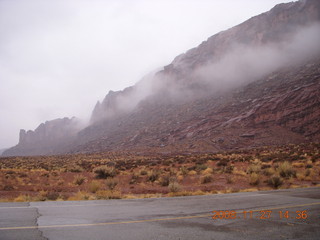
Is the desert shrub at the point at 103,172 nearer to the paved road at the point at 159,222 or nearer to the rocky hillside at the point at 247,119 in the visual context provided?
the paved road at the point at 159,222

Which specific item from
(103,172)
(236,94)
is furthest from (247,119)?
(103,172)

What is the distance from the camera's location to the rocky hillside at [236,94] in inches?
2581

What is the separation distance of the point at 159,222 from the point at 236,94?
9170 cm

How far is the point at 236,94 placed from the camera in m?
92.2

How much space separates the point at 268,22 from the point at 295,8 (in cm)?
1302

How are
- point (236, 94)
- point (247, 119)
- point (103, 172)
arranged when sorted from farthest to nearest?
point (236, 94), point (247, 119), point (103, 172)

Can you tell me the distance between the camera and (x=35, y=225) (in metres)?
5.90

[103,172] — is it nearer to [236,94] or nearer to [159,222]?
[159,222]

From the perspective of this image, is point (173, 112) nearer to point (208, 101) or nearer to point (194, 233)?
point (208, 101)
